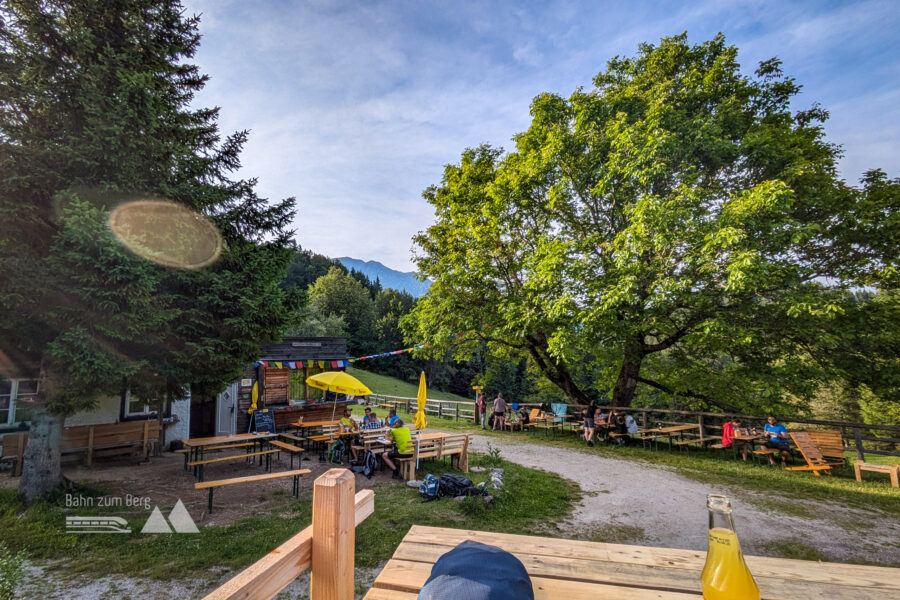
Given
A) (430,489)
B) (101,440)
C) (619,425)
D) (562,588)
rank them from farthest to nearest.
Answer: (619,425)
(101,440)
(430,489)
(562,588)

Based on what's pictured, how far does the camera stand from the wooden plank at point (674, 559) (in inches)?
60.3

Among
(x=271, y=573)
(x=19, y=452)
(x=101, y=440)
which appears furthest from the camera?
(x=101, y=440)

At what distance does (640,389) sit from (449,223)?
1233 cm

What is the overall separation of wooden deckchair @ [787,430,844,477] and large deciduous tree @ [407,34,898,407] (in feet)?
4.12

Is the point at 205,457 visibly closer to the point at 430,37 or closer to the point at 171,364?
the point at 171,364

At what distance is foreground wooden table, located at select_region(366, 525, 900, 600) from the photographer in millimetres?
1403

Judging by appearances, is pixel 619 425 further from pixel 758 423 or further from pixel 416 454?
pixel 416 454

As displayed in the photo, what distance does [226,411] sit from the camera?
13.1m

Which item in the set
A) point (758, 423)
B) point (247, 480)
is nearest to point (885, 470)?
point (758, 423)

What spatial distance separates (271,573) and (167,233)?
7120 millimetres

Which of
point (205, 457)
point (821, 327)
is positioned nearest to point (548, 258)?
point (821, 327)

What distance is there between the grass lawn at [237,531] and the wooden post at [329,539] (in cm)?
354

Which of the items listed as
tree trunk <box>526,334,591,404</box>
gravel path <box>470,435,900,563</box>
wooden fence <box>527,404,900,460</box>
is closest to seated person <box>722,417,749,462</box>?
wooden fence <box>527,404,900,460</box>

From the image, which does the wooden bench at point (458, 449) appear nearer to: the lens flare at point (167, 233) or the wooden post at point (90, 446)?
the lens flare at point (167, 233)
